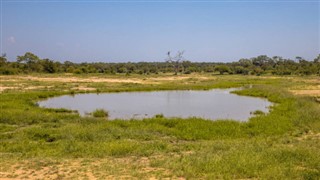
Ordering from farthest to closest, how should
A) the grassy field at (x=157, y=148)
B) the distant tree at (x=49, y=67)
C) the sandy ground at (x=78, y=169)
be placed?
the distant tree at (x=49, y=67) → the grassy field at (x=157, y=148) → the sandy ground at (x=78, y=169)

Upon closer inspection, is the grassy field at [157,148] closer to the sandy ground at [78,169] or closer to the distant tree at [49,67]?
the sandy ground at [78,169]

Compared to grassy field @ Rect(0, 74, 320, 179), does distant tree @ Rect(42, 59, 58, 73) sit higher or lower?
higher

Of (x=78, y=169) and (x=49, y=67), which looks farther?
(x=49, y=67)

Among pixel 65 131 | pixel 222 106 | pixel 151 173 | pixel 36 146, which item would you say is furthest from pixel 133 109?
pixel 151 173

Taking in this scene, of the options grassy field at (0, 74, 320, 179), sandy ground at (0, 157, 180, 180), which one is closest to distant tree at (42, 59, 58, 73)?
grassy field at (0, 74, 320, 179)

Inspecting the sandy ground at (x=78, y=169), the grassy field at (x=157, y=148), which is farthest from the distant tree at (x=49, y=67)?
the sandy ground at (x=78, y=169)

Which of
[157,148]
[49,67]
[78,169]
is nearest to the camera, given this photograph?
[78,169]

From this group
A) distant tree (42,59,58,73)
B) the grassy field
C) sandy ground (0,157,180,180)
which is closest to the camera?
sandy ground (0,157,180,180)

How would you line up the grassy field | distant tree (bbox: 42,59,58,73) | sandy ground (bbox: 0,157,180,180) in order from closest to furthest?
sandy ground (bbox: 0,157,180,180)
the grassy field
distant tree (bbox: 42,59,58,73)

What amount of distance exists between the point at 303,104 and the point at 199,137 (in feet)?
39.3

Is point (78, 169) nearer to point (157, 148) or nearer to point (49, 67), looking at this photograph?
point (157, 148)

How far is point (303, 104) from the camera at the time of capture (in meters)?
22.2

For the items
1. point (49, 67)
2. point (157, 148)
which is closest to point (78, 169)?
point (157, 148)

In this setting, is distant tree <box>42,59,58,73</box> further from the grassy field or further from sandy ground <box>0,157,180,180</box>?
sandy ground <box>0,157,180,180</box>
